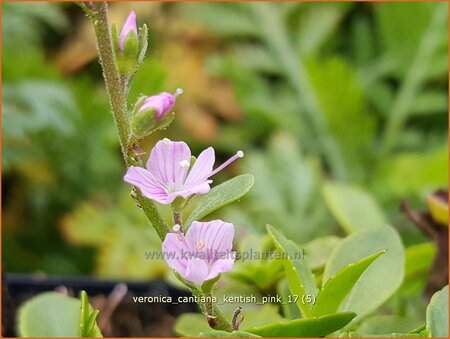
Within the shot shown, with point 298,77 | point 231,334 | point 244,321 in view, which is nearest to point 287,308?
point 244,321

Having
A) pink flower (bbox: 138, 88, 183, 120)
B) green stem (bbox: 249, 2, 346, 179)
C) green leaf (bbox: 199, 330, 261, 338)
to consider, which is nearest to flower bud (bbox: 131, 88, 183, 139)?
pink flower (bbox: 138, 88, 183, 120)

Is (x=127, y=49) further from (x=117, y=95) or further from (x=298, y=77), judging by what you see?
(x=298, y=77)

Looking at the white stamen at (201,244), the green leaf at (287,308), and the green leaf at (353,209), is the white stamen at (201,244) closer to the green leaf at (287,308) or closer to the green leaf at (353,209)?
the green leaf at (287,308)

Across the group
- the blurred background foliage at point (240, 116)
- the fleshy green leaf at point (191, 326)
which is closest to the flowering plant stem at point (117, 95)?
the fleshy green leaf at point (191, 326)

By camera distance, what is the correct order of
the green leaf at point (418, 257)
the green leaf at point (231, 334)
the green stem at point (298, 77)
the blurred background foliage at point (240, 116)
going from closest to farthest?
the green leaf at point (231, 334), the green leaf at point (418, 257), the blurred background foliage at point (240, 116), the green stem at point (298, 77)

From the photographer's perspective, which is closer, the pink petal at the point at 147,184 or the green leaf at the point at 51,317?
the pink petal at the point at 147,184
